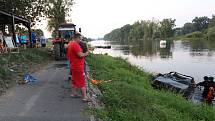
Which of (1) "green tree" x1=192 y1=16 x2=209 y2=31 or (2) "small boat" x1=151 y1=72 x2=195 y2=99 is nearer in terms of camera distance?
(2) "small boat" x1=151 y1=72 x2=195 y2=99

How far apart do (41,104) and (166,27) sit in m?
171

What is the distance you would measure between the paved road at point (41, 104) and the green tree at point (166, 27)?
166 meters

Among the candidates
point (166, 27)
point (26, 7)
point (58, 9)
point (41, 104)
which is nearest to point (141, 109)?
point (41, 104)

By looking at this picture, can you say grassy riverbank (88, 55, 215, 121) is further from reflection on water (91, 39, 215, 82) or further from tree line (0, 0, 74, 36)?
tree line (0, 0, 74, 36)

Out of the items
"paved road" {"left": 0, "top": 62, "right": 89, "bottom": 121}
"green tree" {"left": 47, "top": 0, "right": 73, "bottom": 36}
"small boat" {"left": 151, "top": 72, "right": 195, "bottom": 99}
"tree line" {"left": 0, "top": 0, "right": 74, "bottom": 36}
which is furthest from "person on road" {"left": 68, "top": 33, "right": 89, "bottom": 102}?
Result: "green tree" {"left": 47, "top": 0, "right": 73, "bottom": 36}

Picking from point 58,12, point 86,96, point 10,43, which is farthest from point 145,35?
point 86,96

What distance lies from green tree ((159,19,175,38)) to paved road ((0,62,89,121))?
166m

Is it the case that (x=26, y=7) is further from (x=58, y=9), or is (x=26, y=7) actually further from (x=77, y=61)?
(x=77, y=61)

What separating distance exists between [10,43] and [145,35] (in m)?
165

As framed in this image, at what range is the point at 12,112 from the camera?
8438 mm

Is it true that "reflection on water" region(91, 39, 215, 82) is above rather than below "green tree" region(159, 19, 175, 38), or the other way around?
below

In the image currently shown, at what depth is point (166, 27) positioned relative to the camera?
176375mm

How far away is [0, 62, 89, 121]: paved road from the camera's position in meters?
8.08

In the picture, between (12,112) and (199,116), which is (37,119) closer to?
(12,112)
